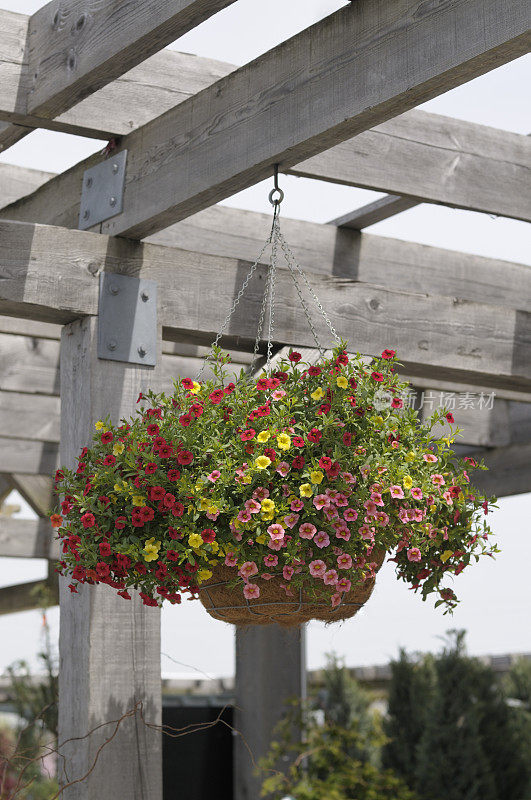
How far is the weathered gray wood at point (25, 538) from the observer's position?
6.68 meters

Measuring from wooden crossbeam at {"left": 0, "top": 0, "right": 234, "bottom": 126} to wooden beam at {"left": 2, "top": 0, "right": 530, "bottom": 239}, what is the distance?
23 centimetres

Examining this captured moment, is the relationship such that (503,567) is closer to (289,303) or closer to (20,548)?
(20,548)

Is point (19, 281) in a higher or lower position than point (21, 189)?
lower

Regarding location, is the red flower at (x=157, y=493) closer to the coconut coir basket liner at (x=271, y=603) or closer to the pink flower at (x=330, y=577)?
the coconut coir basket liner at (x=271, y=603)

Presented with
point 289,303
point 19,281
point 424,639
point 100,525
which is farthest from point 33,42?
point 424,639

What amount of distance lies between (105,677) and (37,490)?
142 inches

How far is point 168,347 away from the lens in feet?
13.9

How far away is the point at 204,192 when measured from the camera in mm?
2424

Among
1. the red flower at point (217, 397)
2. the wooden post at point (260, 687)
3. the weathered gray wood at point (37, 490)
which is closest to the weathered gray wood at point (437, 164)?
the red flower at point (217, 397)

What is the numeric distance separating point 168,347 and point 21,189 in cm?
92

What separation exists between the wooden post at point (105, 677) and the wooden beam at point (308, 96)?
43cm

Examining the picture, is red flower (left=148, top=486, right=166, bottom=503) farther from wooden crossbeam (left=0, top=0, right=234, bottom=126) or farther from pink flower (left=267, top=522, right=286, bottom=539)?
wooden crossbeam (left=0, top=0, right=234, bottom=126)

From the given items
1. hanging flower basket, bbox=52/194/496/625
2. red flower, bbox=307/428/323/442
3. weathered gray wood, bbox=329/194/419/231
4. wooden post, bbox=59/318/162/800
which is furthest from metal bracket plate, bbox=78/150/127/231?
red flower, bbox=307/428/323/442

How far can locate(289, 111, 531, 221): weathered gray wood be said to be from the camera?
285 cm
